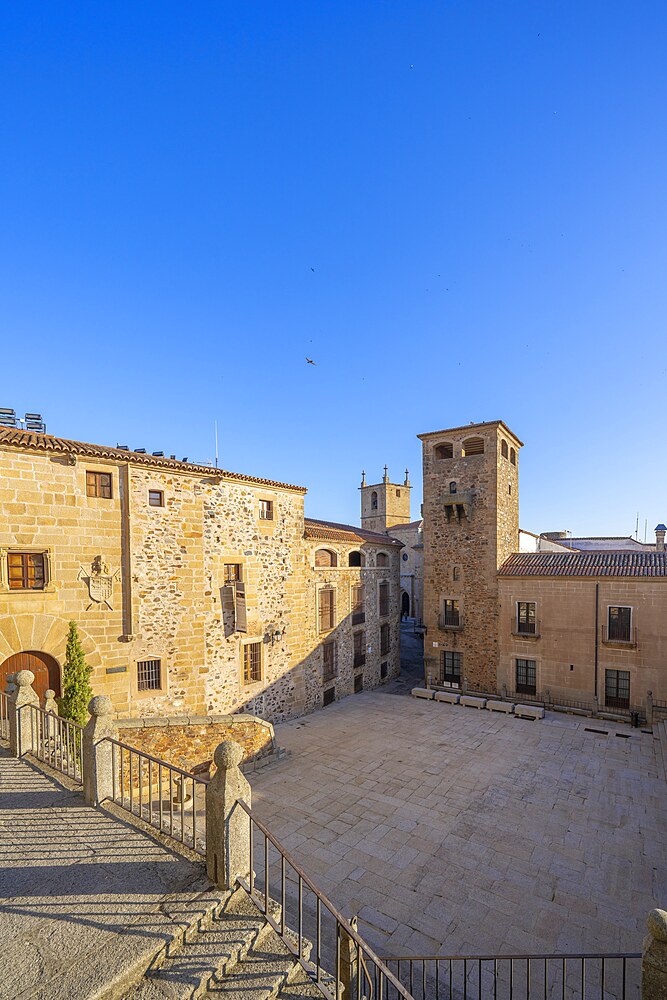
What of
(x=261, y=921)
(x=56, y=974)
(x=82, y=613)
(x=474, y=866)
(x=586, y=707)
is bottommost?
(x=586, y=707)

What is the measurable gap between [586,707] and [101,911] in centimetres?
2096

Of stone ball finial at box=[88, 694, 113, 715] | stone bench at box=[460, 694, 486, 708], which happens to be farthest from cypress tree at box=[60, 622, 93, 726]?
stone bench at box=[460, 694, 486, 708]

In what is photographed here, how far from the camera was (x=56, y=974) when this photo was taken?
4.07 m

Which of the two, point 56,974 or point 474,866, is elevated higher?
point 56,974

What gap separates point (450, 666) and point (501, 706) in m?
3.81

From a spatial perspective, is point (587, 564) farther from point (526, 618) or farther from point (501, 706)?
point (501, 706)

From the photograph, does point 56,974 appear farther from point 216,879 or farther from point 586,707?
point 586,707

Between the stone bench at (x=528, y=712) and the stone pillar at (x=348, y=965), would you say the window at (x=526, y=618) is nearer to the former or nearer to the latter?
the stone bench at (x=528, y=712)

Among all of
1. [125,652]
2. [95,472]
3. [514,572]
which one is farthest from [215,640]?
[514,572]

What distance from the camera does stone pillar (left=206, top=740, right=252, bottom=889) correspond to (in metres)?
5.21

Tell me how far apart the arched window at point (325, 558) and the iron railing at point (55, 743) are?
1349 centimetres

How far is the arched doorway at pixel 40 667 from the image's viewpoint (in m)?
12.3

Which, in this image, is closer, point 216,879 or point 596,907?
point 216,879

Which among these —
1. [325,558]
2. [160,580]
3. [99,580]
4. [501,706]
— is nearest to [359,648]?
[325,558]
